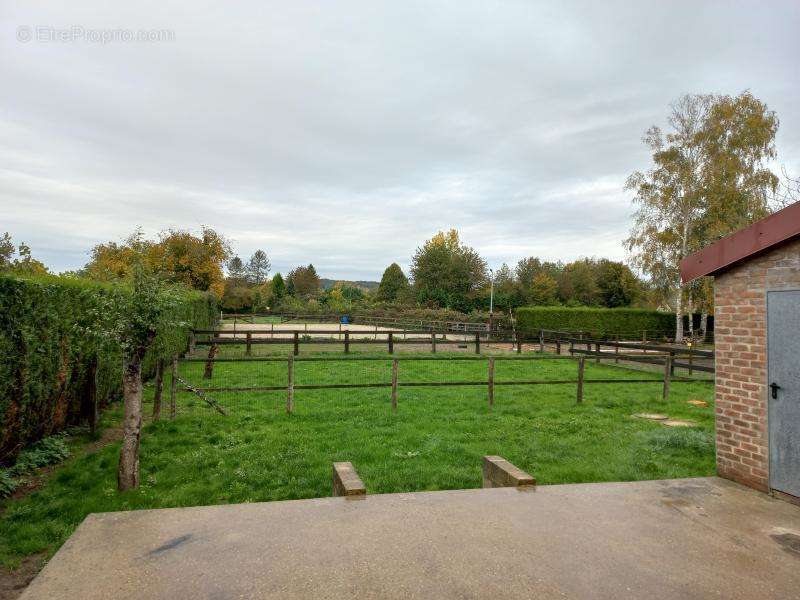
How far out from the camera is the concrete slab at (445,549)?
2.68 meters

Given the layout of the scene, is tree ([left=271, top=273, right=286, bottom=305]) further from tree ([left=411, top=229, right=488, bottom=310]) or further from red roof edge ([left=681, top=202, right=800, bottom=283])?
red roof edge ([left=681, top=202, right=800, bottom=283])

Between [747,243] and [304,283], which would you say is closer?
[747,243]

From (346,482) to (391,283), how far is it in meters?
60.5

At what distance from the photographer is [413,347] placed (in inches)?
815

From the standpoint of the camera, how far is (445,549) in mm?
3111

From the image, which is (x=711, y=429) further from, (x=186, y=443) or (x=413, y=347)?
(x=413, y=347)

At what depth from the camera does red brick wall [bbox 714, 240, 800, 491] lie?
14.0 feet

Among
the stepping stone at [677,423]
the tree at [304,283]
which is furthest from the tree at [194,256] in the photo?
the tree at [304,283]

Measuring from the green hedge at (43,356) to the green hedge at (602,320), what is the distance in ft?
93.1

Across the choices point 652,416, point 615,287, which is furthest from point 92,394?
point 615,287

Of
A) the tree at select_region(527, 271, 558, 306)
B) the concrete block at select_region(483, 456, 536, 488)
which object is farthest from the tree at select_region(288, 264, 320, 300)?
the concrete block at select_region(483, 456, 536, 488)

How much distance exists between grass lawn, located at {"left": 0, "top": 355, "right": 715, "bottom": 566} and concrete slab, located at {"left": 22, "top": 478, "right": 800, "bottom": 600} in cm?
120

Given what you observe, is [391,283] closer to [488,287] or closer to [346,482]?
[488,287]

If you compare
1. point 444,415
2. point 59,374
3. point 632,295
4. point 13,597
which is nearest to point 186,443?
point 59,374
